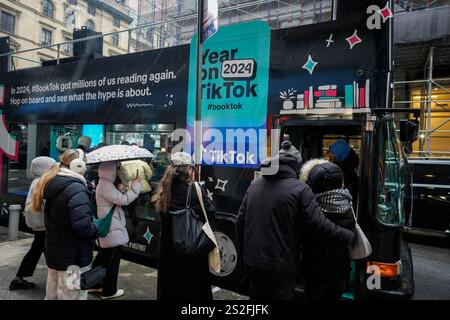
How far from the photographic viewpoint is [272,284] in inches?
106

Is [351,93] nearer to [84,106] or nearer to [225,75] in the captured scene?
[225,75]

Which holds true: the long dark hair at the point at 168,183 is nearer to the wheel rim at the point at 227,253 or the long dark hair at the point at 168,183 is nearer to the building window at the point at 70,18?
the wheel rim at the point at 227,253

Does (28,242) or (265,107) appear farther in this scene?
(28,242)

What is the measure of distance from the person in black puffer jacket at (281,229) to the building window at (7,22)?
38.9 metres

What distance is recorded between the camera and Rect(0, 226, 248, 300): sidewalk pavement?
418 cm

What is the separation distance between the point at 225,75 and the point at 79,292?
9.15 ft

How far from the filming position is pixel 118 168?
4160mm

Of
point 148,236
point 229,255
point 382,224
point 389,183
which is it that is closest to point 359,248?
point 382,224

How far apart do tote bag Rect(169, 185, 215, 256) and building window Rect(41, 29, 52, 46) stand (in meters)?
41.2

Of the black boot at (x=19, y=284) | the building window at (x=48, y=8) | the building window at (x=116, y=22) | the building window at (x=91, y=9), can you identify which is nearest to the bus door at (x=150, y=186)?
the black boot at (x=19, y=284)

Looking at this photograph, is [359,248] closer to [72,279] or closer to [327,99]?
[327,99]

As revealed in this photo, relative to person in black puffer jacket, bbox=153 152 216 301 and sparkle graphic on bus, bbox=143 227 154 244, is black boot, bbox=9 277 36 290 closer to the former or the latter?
sparkle graphic on bus, bbox=143 227 154 244
